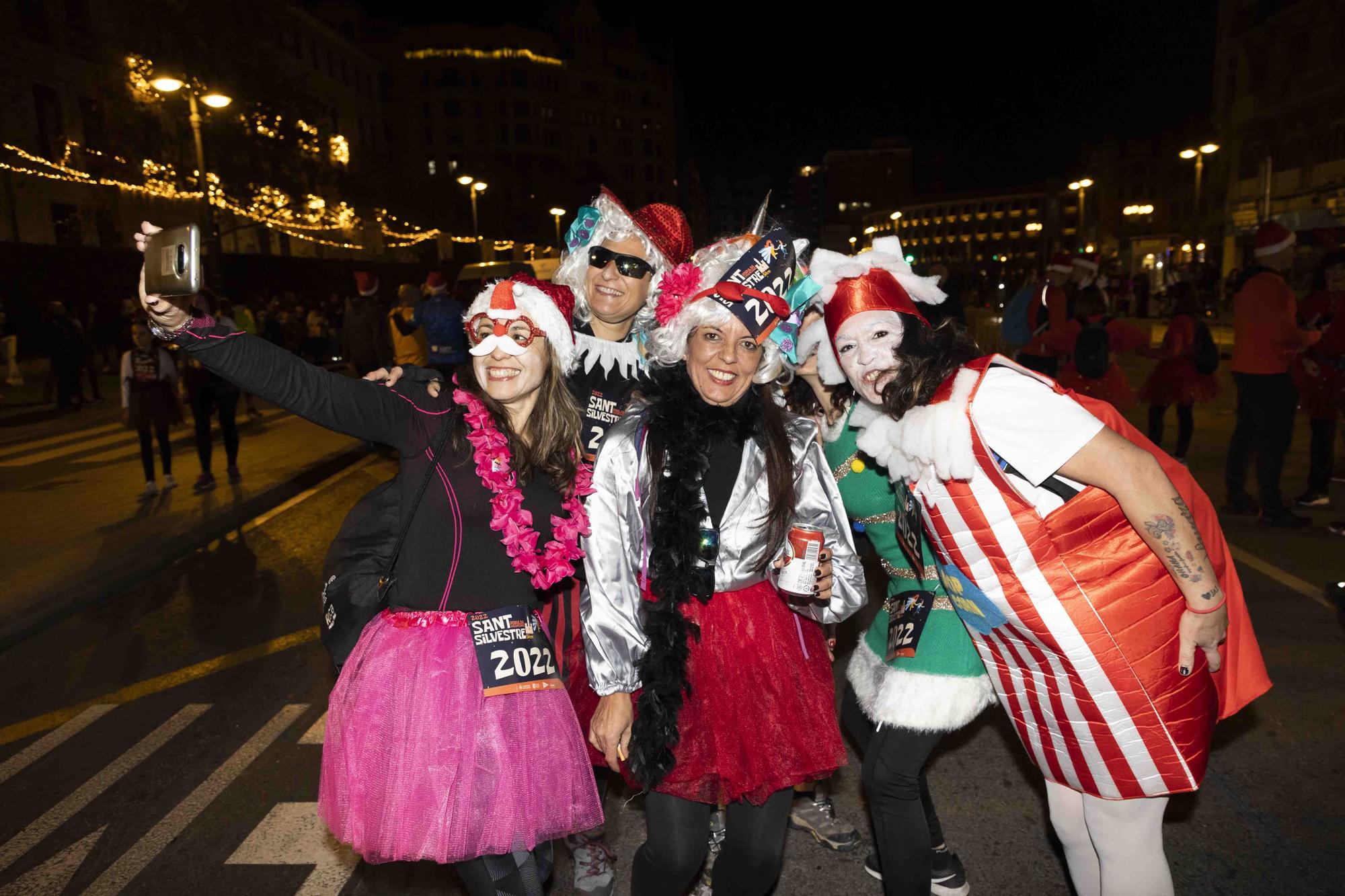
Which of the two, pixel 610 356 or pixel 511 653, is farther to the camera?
pixel 610 356

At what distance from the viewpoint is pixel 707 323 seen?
2.56m

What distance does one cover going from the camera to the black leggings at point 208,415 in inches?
361

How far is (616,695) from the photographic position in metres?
2.35

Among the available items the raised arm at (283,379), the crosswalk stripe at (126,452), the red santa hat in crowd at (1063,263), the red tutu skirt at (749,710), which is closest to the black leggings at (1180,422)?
the red santa hat in crowd at (1063,263)

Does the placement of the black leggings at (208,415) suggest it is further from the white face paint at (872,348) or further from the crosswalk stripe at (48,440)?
the white face paint at (872,348)

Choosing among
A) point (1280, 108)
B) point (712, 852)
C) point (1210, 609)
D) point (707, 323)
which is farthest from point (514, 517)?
point (1280, 108)

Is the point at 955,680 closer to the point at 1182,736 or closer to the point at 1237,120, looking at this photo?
the point at 1182,736

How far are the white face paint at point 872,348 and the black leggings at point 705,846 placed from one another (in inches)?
44.1

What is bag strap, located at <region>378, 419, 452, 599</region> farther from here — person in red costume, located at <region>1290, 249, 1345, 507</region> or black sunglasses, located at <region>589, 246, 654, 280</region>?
person in red costume, located at <region>1290, 249, 1345, 507</region>

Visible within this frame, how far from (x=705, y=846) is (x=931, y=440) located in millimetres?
1245

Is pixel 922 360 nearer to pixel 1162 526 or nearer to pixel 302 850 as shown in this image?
pixel 1162 526

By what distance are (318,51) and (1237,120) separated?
44.3 metres

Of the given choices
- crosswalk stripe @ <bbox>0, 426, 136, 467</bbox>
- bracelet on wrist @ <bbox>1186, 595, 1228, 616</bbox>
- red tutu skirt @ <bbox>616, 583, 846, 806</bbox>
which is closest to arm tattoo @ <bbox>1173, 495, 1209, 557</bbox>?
bracelet on wrist @ <bbox>1186, 595, 1228, 616</bbox>

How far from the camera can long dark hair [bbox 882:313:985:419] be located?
2258mm
